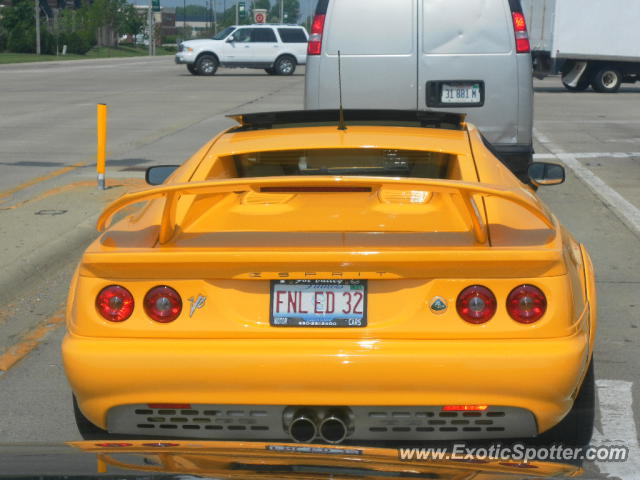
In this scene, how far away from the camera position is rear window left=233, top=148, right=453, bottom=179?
5164 millimetres

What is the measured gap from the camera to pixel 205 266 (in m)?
3.79

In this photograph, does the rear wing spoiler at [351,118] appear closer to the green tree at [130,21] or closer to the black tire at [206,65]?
the black tire at [206,65]

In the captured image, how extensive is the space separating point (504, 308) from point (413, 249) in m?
0.38

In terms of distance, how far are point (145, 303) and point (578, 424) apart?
1.68 m

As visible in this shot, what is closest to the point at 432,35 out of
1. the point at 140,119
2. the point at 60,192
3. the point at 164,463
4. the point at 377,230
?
the point at 60,192

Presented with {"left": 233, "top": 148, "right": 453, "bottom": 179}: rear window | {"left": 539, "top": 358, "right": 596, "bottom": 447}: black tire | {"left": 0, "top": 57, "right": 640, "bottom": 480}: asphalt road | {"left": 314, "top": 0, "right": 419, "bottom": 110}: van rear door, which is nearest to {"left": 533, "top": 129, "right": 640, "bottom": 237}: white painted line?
{"left": 0, "top": 57, "right": 640, "bottom": 480}: asphalt road

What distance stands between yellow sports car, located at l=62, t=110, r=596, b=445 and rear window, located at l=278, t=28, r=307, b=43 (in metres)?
40.5

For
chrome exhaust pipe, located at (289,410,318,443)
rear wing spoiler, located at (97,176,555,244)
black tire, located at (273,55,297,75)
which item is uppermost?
rear wing spoiler, located at (97,176,555,244)

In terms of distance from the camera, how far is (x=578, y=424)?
4.09 metres

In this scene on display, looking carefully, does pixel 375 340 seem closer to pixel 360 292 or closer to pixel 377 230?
pixel 360 292

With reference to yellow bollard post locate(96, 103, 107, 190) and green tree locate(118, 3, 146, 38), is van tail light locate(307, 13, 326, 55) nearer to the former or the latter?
yellow bollard post locate(96, 103, 107, 190)

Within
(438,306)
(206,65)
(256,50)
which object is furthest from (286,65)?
(438,306)

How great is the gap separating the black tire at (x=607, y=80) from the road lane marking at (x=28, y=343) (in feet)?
90.1

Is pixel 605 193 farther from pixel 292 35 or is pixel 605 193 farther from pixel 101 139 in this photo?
pixel 292 35
